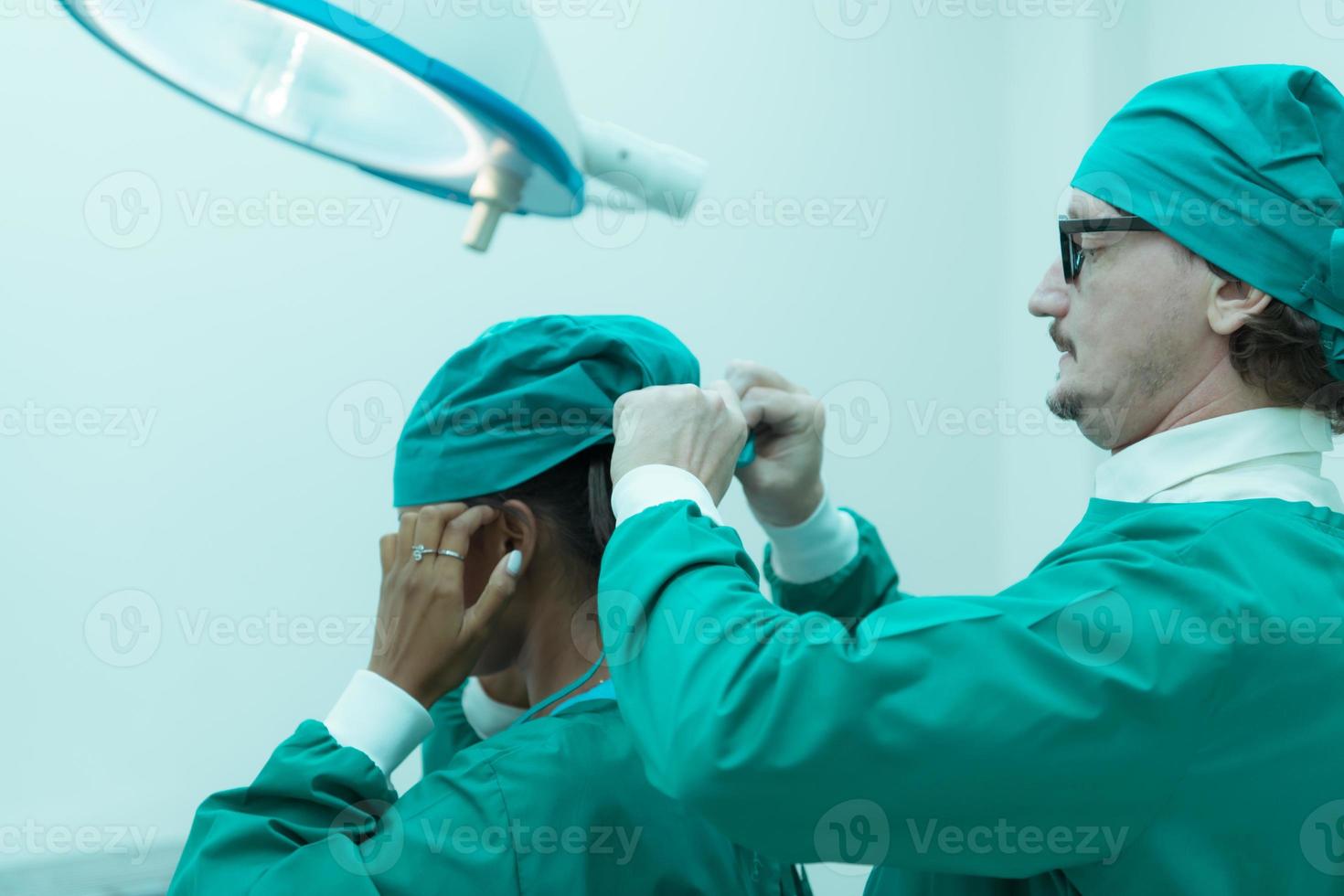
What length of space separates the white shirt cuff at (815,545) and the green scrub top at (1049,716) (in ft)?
2.36

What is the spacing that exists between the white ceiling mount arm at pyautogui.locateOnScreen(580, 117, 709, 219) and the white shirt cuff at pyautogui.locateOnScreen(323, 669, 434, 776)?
58 cm

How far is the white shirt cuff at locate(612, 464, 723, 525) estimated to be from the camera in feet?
3.47

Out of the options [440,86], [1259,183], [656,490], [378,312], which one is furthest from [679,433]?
[378,312]

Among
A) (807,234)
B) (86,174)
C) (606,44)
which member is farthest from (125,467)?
(807,234)

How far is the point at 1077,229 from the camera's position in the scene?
3.73ft

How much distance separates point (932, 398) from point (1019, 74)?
0.73 meters

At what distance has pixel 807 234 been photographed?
2.35 m

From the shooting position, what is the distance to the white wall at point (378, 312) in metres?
1.71

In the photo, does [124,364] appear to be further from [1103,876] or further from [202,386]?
[1103,876]

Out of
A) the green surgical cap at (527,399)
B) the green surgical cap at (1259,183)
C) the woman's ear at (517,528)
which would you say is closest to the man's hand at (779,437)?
the green surgical cap at (527,399)

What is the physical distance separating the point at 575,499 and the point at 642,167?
410mm

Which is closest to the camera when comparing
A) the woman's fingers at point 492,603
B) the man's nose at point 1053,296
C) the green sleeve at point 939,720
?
A: the green sleeve at point 939,720

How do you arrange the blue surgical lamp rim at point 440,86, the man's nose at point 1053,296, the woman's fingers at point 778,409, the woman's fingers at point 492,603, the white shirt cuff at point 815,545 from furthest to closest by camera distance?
the white shirt cuff at point 815,545, the woman's fingers at point 778,409, the woman's fingers at point 492,603, the man's nose at point 1053,296, the blue surgical lamp rim at point 440,86

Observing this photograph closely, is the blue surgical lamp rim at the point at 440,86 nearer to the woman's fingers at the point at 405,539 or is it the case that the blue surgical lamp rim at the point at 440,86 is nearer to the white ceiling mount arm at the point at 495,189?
the white ceiling mount arm at the point at 495,189
